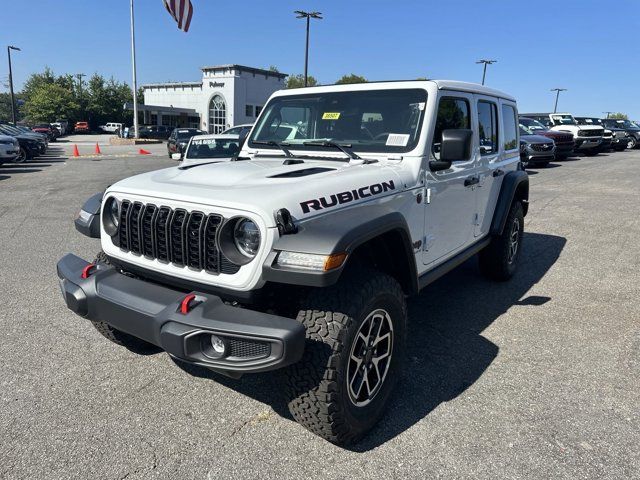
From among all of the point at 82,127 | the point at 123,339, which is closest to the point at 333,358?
the point at 123,339

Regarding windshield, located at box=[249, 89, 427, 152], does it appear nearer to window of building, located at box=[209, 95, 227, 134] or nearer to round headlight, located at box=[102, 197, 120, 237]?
round headlight, located at box=[102, 197, 120, 237]

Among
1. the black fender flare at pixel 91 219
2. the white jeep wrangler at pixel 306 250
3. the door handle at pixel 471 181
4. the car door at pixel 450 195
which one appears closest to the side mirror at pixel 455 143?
the white jeep wrangler at pixel 306 250

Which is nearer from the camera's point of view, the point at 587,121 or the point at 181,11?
the point at 181,11

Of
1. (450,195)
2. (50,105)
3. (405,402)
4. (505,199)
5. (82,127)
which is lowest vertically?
(405,402)

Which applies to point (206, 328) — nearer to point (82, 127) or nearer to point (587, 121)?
point (587, 121)

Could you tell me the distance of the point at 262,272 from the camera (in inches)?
88.9

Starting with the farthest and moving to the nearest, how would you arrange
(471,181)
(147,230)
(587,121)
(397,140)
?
(587,121)
(471,181)
(397,140)
(147,230)

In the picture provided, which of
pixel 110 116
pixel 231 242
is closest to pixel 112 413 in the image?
pixel 231 242

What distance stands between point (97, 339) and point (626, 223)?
27.9 feet

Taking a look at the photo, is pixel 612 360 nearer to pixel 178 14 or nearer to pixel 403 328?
pixel 403 328

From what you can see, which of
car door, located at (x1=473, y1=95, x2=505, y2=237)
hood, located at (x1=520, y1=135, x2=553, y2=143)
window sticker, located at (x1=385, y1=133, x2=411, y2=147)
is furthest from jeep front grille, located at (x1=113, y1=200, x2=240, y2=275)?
hood, located at (x1=520, y1=135, x2=553, y2=143)

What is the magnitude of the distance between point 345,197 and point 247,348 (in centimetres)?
97

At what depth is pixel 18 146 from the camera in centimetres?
1681

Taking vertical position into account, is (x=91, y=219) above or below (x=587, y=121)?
below
